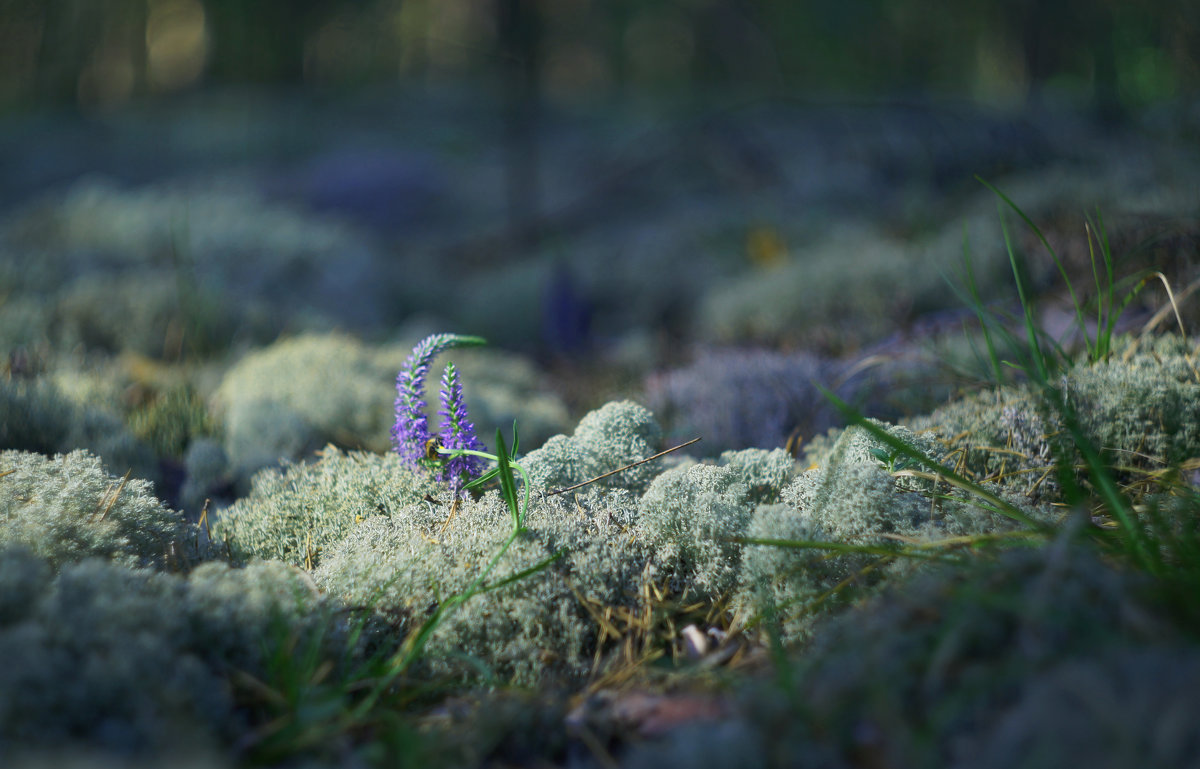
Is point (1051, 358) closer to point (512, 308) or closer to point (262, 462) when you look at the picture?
point (262, 462)

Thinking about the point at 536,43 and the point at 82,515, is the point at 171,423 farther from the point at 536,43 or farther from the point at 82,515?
the point at 536,43

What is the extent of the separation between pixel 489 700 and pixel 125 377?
3242mm

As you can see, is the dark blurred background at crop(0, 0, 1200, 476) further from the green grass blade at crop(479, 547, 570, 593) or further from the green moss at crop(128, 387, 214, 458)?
the green grass blade at crop(479, 547, 570, 593)

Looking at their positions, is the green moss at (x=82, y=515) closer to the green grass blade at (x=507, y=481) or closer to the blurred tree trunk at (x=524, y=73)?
the green grass blade at (x=507, y=481)

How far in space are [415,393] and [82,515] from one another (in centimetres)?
86

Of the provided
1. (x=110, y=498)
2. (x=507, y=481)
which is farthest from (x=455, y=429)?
(x=110, y=498)

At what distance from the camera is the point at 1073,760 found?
816 mm

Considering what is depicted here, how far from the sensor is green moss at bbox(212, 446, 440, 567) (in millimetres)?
1876

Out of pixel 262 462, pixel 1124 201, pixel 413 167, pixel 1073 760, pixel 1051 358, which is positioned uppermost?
pixel 413 167

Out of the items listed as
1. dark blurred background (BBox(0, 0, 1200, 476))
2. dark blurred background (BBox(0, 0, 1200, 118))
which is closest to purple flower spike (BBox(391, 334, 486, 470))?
dark blurred background (BBox(0, 0, 1200, 476))

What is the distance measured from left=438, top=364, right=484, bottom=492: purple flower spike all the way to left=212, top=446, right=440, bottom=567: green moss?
0.28 feet

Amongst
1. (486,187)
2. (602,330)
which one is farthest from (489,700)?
(486,187)

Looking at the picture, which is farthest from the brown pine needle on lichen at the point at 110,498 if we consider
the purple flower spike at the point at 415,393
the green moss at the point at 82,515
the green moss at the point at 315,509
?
the purple flower spike at the point at 415,393

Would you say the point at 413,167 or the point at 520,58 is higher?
the point at 413,167
